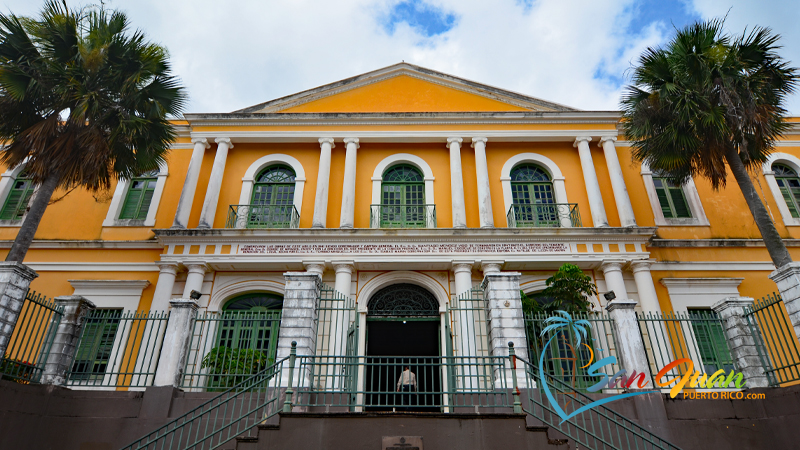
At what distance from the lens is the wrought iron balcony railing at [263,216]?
43.8 ft

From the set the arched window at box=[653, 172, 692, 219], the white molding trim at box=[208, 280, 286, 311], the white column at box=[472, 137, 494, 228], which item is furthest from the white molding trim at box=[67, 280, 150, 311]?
the arched window at box=[653, 172, 692, 219]

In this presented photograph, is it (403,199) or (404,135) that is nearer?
(403,199)

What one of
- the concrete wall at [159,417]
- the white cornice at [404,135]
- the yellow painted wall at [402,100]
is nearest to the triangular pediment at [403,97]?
the yellow painted wall at [402,100]

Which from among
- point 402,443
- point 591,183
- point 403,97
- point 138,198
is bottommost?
point 402,443

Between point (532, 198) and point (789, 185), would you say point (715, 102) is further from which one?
point (789, 185)

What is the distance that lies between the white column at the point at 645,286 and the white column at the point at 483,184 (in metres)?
3.72

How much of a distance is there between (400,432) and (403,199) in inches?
333

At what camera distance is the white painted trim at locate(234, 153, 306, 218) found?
45.5 feet

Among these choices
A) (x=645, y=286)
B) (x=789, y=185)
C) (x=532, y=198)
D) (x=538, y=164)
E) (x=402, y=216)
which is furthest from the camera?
(x=789, y=185)

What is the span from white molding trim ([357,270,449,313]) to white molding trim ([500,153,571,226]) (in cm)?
288

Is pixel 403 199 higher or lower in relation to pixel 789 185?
lower

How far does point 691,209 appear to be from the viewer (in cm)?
1409

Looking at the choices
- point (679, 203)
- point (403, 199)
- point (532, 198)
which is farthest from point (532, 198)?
point (679, 203)

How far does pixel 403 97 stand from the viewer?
15.5 metres
